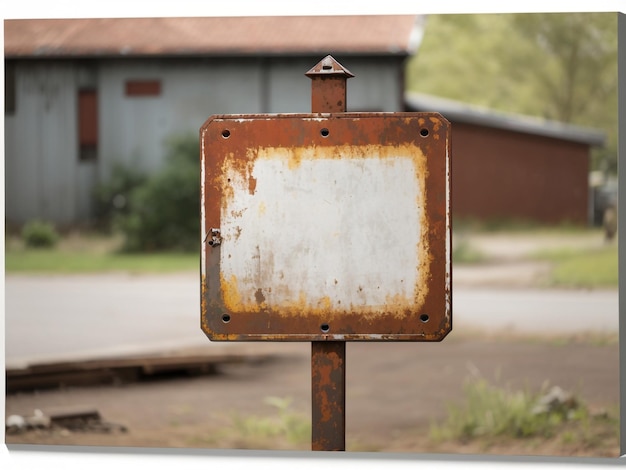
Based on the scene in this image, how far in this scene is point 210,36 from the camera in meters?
9.48

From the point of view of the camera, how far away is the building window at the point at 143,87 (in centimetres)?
972

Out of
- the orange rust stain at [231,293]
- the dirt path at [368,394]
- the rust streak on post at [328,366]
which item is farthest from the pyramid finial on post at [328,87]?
the dirt path at [368,394]

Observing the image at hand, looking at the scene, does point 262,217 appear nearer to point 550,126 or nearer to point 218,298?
point 218,298

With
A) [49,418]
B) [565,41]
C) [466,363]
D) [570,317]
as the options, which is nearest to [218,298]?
[49,418]

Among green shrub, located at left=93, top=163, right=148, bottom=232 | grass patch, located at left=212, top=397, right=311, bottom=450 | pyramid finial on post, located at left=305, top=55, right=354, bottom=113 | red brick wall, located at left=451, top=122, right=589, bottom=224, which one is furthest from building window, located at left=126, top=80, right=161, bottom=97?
pyramid finial on post, located at left=305, top=55, right=354, bottom=113

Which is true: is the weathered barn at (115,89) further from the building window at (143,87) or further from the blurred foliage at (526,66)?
the blurred foliage at (526,66)

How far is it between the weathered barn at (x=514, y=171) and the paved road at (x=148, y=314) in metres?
0.94

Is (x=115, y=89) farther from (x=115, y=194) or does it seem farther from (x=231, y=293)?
(x=231, y=293)

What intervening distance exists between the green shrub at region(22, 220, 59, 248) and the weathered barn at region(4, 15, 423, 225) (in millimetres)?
114

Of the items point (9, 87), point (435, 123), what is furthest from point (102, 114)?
point (435, 123)

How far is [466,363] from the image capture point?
7.56m

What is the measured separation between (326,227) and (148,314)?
7.28 metres

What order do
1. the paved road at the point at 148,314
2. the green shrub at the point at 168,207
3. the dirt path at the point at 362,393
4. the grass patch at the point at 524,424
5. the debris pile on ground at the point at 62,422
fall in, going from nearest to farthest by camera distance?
the debris pile on ground at the point at 62,422 → the grass patch at the point at 524,424 → the dirt path at the point at 362,393 → the paved road at the point at 148,314 → the green shrub at the point at 168,207

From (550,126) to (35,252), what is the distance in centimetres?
579
